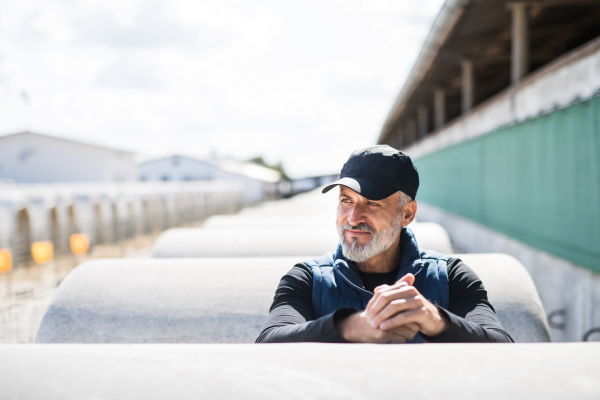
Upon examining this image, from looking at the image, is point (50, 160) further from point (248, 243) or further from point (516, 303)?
point (516, 303)

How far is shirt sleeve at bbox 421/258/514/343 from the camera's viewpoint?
1773mm

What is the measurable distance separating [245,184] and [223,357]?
1985 inches

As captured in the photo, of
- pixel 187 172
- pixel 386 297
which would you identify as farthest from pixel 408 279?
pixel 187 172

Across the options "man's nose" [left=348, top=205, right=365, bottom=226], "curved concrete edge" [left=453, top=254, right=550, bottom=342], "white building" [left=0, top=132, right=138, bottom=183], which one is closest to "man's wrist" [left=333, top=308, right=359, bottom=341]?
"man's nose" [left=348, top=205, right=365, bottom=226]

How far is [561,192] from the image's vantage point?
5.95 m

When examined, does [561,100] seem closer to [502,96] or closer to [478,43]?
[502,96]

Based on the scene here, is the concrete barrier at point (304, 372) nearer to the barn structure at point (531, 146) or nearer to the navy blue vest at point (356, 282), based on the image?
the navy blue vest at point (356, 282)

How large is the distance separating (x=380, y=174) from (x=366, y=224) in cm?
25

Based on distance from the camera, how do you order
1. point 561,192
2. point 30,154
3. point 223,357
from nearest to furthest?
1. point 223,357
2. point 561,192
3. point 30,154

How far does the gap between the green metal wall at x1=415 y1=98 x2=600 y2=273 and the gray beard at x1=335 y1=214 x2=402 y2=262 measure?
3.56 meters

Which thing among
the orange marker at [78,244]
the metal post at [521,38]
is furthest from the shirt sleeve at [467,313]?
the orange marker at [78,244]

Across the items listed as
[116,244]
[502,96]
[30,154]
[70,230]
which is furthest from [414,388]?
[30,154]

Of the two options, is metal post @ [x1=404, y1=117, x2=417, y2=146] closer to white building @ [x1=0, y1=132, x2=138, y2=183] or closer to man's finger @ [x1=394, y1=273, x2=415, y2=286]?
white building @ [x1=0, y1=132, x2=138, y2=183]

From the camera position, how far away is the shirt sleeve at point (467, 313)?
5.82ft
